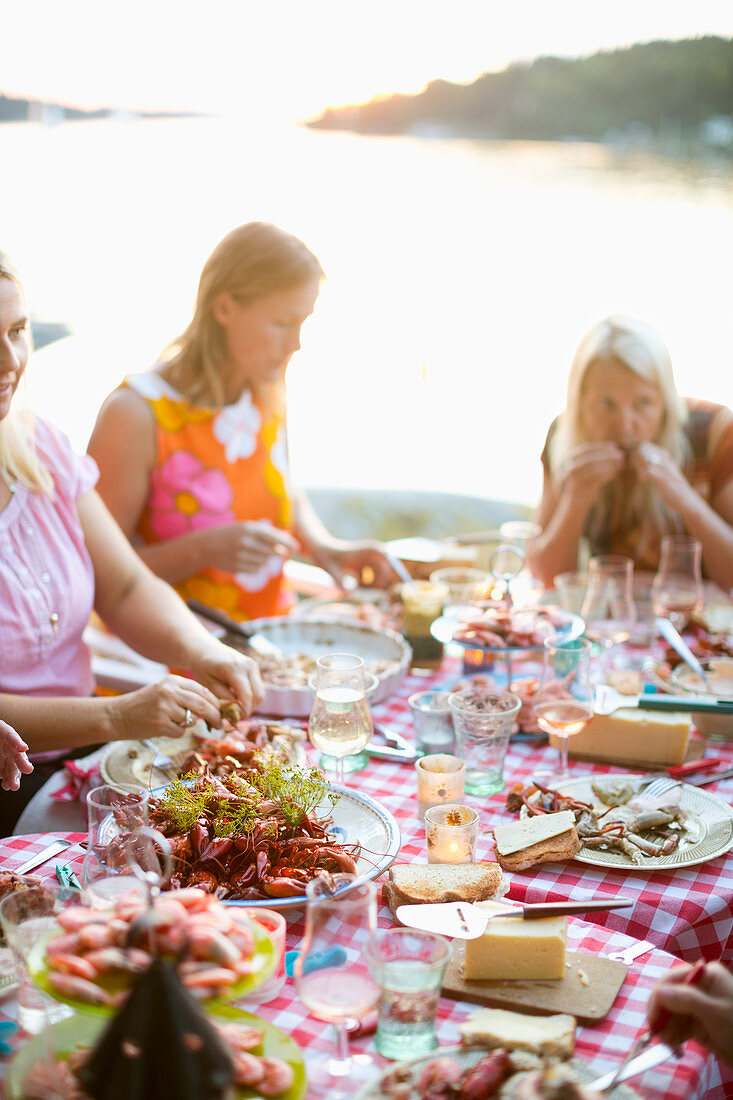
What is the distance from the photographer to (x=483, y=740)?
1900mm

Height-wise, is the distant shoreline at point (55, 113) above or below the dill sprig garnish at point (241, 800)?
above

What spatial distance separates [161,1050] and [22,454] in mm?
1670

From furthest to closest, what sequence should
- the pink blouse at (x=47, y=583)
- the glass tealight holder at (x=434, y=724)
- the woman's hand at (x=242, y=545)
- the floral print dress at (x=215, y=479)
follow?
1. the floral print dress at (x=215, y=479)
2. the woman's hand at (x=242, y=545)
3. the pink blouse at (x=47, y=583)
4. the glass tealight holder at (x=434, y=724)

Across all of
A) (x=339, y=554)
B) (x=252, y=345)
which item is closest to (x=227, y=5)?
(x=252, y=345)

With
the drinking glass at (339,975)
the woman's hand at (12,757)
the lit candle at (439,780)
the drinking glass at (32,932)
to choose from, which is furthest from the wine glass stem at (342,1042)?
the woman's hand at (12,757)

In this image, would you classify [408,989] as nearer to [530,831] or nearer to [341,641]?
[530,831]

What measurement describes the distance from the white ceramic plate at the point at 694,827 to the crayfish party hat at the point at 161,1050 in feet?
2.93

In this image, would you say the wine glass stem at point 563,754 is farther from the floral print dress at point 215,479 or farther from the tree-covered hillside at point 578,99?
the tree-covered hillside at point 578,99

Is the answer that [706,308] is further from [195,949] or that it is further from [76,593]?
[195,949]

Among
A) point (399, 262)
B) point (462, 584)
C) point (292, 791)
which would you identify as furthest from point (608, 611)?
point (399, 262)

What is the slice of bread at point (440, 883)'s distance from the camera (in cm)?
146

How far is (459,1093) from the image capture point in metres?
1.07

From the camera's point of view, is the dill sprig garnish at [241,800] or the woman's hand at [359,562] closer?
the dill sprig garnish at [241,800]

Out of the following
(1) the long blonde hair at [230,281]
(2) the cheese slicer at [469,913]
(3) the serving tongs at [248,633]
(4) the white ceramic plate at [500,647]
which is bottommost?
(3) the serving tongs at [248,633]
